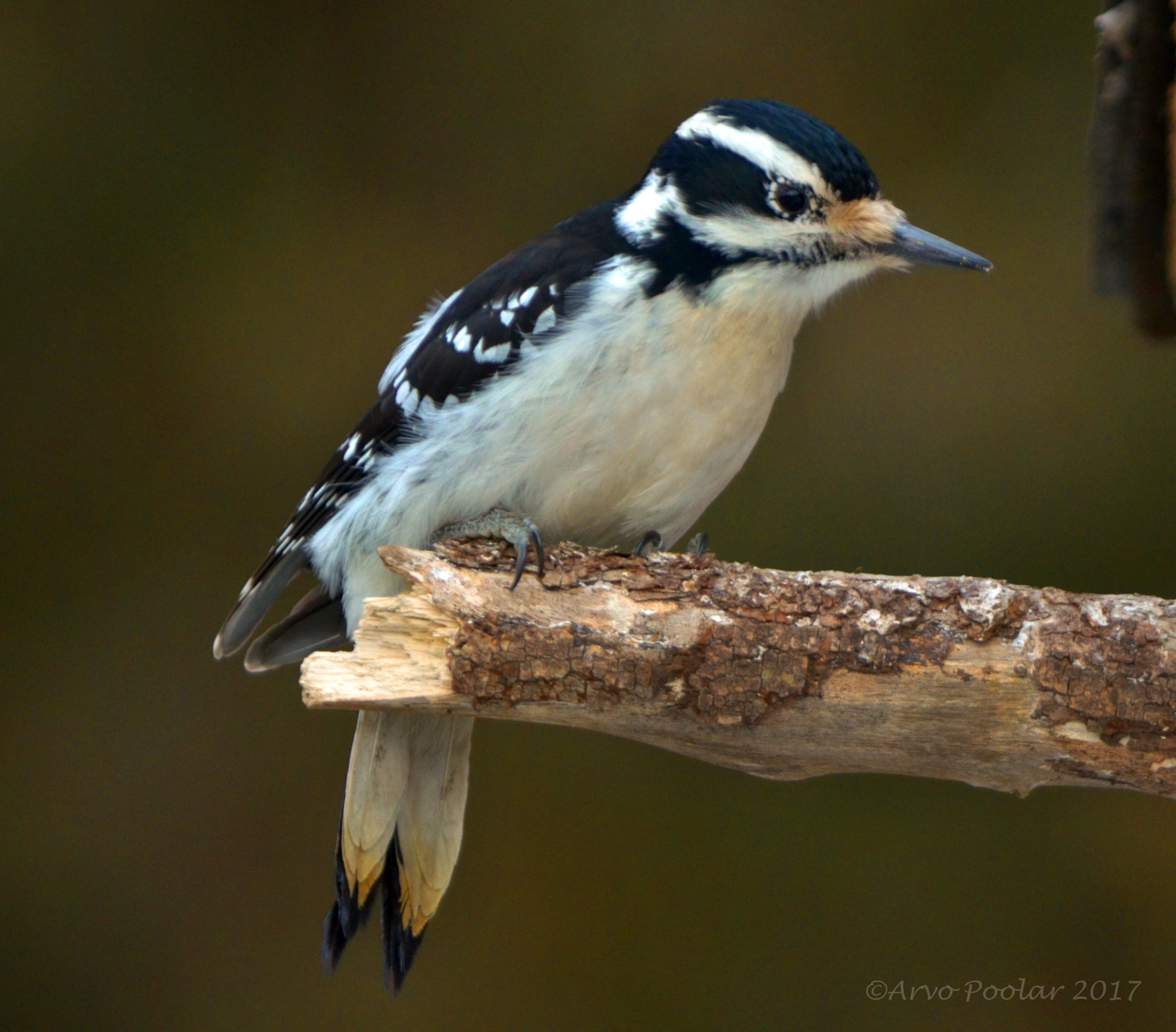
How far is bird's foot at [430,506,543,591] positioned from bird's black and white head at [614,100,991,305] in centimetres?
32

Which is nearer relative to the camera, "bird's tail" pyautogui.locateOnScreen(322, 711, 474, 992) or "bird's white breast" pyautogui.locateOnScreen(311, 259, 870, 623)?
"bird's white breast" pyautogui.locateOnScreen(311, 259, 870, 623)

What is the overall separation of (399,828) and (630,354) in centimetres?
70

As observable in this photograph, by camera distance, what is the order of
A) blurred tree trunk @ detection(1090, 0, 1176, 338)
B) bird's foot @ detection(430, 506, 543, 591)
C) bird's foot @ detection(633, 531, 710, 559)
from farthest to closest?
bird's foot @ detection(633, 531, 710, 559), bird's foot @ detection(430, 506, 543, 591), blurred tree trunk @ detection(1090, 0, 1176, 338)

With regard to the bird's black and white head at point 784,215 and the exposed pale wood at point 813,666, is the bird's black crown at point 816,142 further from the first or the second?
the exposed pale wood at point 813,666

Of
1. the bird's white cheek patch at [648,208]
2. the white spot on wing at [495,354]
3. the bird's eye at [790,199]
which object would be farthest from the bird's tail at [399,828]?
the bird's eye at [790,199]

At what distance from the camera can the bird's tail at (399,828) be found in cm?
162

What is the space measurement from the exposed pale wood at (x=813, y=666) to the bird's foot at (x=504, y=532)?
53 mm

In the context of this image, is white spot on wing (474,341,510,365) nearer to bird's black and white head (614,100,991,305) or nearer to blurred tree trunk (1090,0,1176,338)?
bird's black and white head (614,100,991,305)

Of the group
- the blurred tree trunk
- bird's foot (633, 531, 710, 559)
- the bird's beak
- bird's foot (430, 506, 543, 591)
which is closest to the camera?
the blurred tree trunk

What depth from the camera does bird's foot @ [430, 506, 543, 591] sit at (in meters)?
1.31

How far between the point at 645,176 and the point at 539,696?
685 mm

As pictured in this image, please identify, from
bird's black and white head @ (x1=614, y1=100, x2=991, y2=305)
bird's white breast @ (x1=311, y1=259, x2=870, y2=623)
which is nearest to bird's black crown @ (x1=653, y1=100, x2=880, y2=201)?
bird's black and white head @ (x1=614, y1=100, x2=991, y2=305)

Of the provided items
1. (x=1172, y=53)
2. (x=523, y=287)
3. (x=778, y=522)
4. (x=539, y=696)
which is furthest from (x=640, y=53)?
(x=539, y=696)

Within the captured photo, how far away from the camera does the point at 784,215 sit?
140 cm
